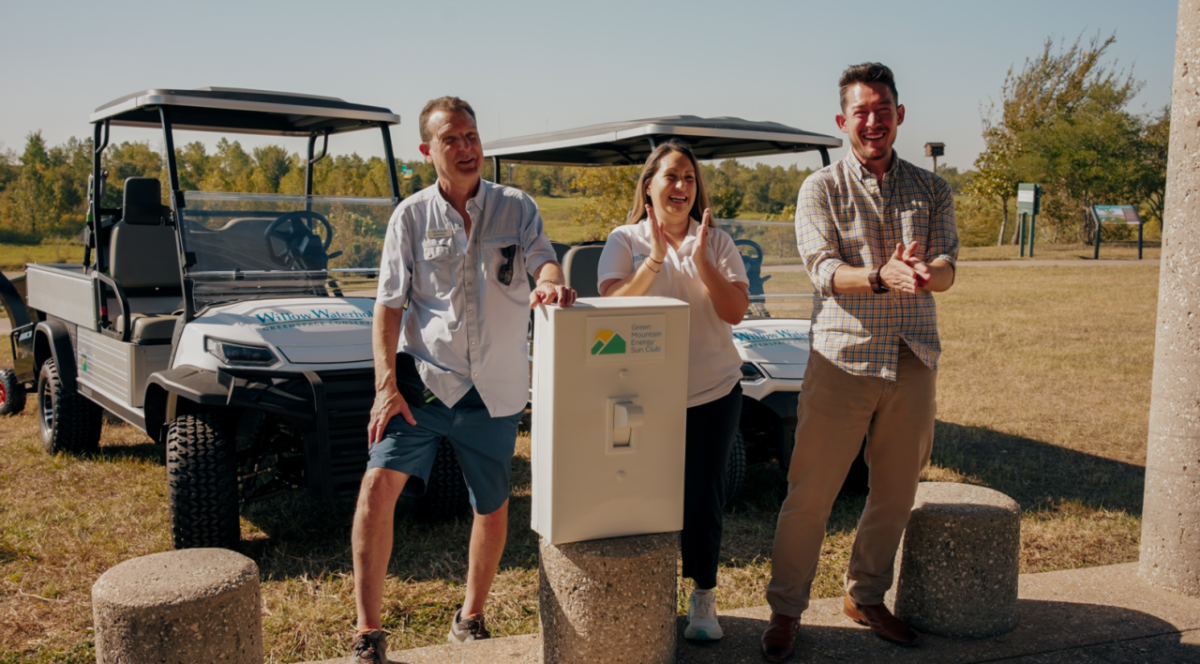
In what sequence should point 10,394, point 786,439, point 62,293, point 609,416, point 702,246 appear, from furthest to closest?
point 10,394, point 62,293, point 786,439, point 702,246, point 609,416

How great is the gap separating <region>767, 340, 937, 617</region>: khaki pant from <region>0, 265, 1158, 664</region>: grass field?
30.9 inches

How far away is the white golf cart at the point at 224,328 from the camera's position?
3.89 meters

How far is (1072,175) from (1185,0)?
2977cm

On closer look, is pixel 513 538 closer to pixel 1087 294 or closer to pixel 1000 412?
pixel 1000 412

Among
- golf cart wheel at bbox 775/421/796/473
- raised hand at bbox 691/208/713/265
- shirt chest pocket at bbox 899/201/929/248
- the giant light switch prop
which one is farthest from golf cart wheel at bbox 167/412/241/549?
shirt chest pocket at bbox 899/201/929/248

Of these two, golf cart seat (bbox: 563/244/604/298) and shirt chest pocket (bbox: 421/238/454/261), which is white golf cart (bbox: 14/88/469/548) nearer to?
golf cart seat (bbox: 563/244/604/298)

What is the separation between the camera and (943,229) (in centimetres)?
289

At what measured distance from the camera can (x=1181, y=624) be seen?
329 cm

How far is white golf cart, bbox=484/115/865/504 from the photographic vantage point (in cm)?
460

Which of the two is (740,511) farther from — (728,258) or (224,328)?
(224,328)

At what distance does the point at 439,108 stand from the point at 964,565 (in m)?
2.34

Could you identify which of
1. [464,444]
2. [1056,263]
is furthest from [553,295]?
[1056,263]

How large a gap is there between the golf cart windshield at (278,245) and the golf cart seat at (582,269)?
3.67 ft

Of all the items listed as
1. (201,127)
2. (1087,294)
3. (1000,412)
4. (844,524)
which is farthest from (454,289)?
(1087,294)
